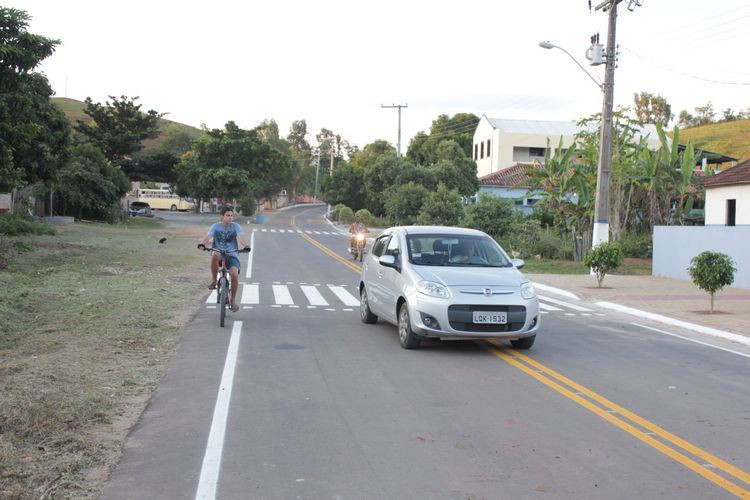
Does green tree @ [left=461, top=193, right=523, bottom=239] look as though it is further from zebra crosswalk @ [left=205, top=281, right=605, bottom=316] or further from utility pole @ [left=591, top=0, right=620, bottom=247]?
zebra crosswalk @ [left=205, top=281, right=605, bottom=316]

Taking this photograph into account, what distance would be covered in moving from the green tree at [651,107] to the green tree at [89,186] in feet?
225

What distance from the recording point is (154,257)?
25797 mm

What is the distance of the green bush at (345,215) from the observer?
69000mm

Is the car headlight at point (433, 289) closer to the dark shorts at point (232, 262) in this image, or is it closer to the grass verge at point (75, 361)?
the grass verge at point (75, 361)

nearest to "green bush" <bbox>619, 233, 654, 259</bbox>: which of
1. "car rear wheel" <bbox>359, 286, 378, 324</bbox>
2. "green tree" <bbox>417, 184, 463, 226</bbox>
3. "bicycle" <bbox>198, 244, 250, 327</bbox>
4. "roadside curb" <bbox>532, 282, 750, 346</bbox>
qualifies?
"green tree" <bbox>417, 184, 463, 226</bbox>

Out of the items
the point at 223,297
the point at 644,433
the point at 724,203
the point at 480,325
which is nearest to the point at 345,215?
the point at 724,203

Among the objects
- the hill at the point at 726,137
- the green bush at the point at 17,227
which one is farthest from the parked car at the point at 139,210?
the hill at the point at 726,137

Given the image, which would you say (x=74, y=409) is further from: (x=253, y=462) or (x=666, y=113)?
(x=666, y=113)

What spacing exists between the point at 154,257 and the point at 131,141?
144 feet

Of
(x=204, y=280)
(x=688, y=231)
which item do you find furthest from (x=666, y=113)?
(x=204, y=280)

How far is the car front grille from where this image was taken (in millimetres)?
9578

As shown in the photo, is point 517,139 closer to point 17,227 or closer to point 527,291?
point 17,227

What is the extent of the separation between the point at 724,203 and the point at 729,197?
388 millimetres

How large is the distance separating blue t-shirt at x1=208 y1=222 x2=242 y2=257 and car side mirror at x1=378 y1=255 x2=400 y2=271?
2.71 metres
